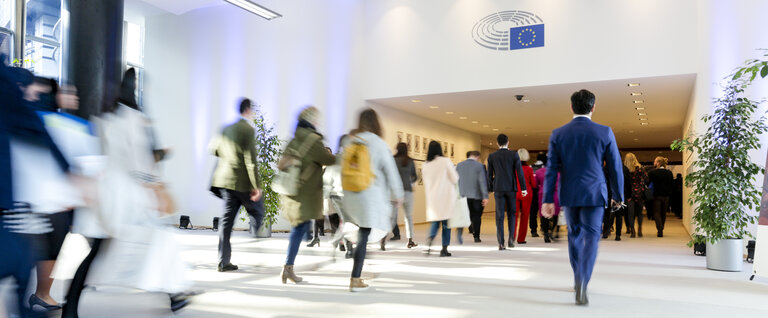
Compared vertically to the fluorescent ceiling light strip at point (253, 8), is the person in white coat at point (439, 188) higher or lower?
lower

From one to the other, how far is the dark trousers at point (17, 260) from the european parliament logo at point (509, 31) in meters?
9.59

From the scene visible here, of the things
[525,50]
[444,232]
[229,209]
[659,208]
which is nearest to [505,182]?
[444,232]

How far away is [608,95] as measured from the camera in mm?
11539

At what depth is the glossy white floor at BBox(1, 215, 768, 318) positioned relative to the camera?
3.90 meters

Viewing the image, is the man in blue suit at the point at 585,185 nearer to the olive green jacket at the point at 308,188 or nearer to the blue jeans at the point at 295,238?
the olive green jacket at the point at 308,188

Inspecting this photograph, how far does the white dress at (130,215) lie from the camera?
10.2 ft

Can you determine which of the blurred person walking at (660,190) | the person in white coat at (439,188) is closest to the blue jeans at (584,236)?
the person in white coat at (439,188)

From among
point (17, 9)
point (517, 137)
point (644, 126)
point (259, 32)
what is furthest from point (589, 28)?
point (517, 137)

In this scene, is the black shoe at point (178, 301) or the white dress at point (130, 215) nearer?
the white dress at point (130, 215)

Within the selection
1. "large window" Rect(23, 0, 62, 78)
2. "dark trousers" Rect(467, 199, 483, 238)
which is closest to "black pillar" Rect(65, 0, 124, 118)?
"dark trousers" Rect(467, 199, 483, 238)

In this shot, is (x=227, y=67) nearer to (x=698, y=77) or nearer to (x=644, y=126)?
(x=698, y=77)

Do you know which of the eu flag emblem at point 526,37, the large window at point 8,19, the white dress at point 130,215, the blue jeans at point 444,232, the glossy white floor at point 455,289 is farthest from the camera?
the large window at point 8,19

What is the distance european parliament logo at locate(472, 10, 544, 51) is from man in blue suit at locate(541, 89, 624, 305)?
6.55 meters

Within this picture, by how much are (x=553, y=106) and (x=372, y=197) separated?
9.76m
